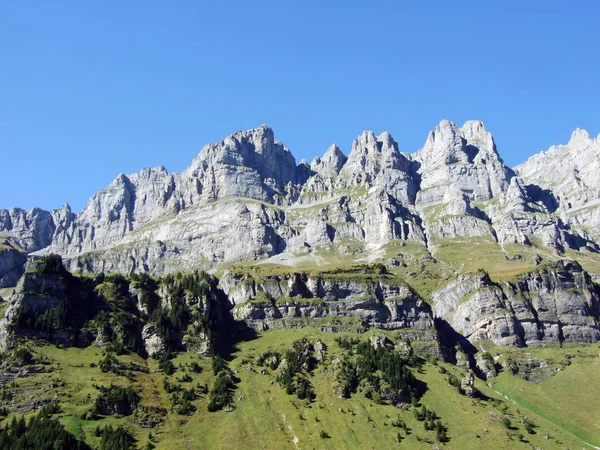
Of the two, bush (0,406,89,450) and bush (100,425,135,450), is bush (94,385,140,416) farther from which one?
bush (0,406,89,450)

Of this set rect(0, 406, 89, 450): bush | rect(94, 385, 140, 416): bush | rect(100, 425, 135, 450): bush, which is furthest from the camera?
rect(94, 385, 140, 416): bush

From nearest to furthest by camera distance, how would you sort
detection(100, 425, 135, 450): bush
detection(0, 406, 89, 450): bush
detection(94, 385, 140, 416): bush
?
detection(0, 406, 89, 450): bush < detection(100, 425, 135, 450): bush < detection(94, 385, 140, 416): bush

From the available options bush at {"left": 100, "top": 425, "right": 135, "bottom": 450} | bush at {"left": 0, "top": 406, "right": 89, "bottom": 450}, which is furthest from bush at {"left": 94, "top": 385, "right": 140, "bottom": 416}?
bush at {"left": 0, "top": 406, "right": 89, "bottom": 450}

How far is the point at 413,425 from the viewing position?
198750 mm

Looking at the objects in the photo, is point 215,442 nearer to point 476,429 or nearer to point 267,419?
point 267,419

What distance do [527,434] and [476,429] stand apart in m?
18.3

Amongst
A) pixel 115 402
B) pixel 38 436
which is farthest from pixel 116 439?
pixel 38 436

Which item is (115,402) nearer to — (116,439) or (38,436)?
(116,439)

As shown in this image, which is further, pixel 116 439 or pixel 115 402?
pixel 115 402

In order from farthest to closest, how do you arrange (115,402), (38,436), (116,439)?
(115,402), (116,439), (38,436)

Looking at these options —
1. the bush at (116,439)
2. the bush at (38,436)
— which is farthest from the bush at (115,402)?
the bush at (38,436)

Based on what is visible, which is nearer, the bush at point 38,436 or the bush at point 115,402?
the bush at point 38,436

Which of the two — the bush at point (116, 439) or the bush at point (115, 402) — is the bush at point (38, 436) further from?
the bush at point (115, 402)

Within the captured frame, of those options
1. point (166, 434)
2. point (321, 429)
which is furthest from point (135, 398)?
point (321, 429)
